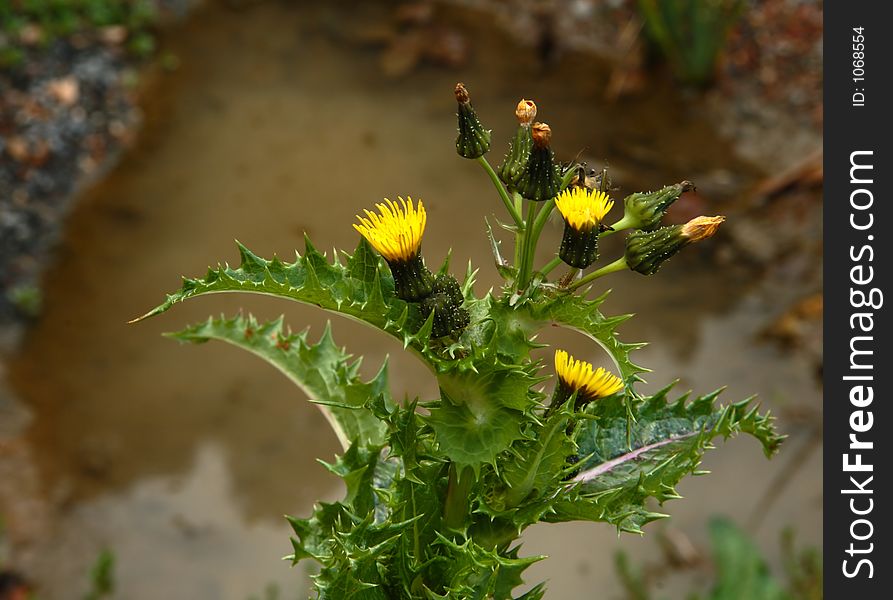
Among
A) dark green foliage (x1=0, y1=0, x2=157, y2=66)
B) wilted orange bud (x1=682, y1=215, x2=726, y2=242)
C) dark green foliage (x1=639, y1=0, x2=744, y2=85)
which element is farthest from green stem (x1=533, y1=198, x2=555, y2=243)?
dark green foliage (x1=0, y1=0, x2=157, y2=66)

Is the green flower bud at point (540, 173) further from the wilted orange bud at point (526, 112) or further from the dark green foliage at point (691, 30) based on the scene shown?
the dark green foliage at point (691, 30)

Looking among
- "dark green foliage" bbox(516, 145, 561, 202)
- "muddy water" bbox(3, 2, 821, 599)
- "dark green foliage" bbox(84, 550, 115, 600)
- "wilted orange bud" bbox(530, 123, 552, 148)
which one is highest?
"muddy water" bbox(3, 2, 821, 599)

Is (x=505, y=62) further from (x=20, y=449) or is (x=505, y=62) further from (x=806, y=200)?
(x=20, y=449)

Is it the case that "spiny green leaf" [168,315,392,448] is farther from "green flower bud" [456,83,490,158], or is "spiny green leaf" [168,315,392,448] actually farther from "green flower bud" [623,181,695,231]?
"green flower bud" [623,181,695,231]

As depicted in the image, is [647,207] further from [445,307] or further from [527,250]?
[445,307]

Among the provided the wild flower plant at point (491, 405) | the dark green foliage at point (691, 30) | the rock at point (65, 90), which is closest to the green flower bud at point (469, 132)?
the wild flower plant at point (491, 405)

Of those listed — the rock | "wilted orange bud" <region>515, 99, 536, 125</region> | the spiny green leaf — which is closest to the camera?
"wilted orange bud" <region>515, 99, 536, 125</region>

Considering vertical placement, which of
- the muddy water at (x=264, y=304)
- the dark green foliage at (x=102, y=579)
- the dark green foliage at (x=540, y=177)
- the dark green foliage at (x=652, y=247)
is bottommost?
the dark green foliage at (x=102, y=579)
